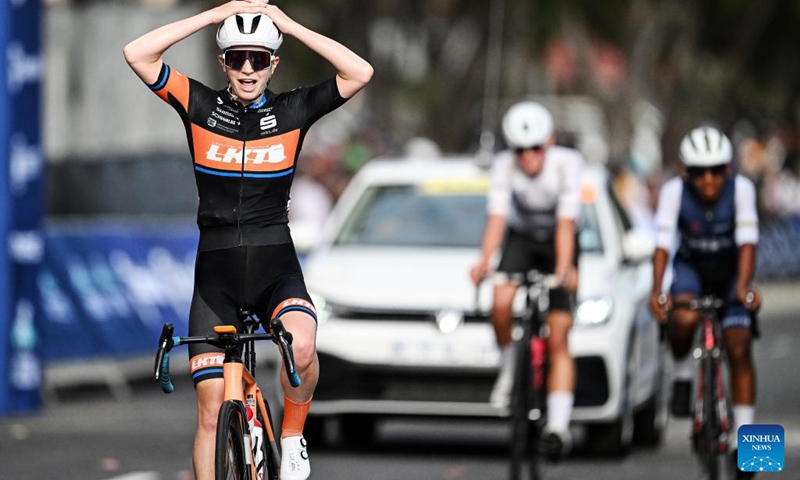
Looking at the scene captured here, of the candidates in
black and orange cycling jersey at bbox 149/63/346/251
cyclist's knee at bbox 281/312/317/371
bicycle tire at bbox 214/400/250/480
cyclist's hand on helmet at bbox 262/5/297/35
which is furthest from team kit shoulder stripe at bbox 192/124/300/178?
bicycle tire at bbox 214/400/250/480

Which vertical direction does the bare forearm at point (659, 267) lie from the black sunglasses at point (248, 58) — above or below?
below

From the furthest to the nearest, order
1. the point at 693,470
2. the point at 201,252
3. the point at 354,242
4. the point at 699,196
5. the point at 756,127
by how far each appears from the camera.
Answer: the point at 756,127 → the point at 354,242 → the point at 693,470 → the point at 699,196 → the point at 201,252

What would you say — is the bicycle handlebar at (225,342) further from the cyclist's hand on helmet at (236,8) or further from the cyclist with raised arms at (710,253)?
the cyclist with raised arms at (710,253)

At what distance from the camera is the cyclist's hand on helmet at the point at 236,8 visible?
7.88m

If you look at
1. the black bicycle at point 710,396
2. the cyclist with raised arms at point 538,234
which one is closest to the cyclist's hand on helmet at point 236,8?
the cyclist with raised arms at point 538,234

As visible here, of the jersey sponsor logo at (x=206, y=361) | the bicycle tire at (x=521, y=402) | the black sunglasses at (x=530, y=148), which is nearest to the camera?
the jersey sponsor logo at (x=206, y=361)

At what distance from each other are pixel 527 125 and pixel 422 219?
2483 mm

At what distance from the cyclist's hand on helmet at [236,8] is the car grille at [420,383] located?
5.11 meters

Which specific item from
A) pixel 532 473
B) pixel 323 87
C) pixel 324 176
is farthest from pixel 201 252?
pixel 324 176

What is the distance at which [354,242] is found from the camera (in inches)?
547

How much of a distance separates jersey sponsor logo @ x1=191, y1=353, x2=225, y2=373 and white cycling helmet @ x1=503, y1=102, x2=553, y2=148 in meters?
4.02

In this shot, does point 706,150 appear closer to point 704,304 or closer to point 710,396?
point 704,304

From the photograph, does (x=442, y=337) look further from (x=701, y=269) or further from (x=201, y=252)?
(x=201, y=252)

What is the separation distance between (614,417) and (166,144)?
1018 centimetres
